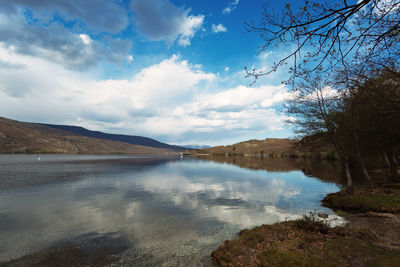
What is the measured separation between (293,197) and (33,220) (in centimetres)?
3025

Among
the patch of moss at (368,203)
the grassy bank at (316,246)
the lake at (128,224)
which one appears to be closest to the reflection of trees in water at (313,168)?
the patch of moss at (368,203)

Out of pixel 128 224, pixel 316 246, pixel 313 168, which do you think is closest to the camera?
pixel 316 246

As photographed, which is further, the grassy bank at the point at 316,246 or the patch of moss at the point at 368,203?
the patch of moss at the point at 368,203

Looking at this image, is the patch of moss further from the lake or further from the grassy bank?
the lake

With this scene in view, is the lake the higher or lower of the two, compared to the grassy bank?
lower

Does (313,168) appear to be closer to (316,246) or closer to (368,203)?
(368,203)

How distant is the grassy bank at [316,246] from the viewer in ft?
29.5

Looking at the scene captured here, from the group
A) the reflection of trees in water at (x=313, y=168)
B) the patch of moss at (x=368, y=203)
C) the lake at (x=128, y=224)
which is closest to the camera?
the lake at (x=128, y=224)

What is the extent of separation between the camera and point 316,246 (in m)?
10.5

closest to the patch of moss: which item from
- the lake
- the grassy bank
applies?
the grassy bank

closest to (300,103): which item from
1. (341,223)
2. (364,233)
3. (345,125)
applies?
(345,125)

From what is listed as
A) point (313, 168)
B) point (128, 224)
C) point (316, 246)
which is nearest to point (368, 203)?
point (316, 246)

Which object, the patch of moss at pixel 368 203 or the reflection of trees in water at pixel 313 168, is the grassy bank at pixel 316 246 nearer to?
the patch of moss at pixel 368 203

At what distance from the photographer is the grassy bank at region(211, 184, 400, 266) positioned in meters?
8.98
